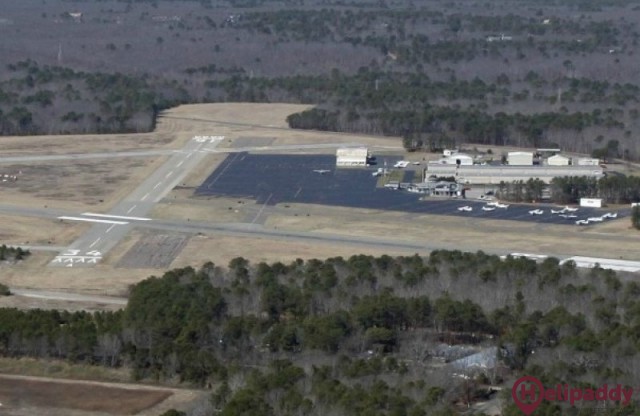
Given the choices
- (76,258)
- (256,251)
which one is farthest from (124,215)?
(256,251)

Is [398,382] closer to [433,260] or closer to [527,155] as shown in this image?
[433,260]

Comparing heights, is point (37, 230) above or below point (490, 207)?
below

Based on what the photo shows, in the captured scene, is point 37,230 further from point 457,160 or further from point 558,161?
point 558,161

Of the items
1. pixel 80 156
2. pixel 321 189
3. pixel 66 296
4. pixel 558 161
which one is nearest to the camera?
pixel 66 296

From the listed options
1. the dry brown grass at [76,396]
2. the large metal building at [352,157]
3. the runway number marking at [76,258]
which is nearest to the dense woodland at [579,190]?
the large metal building at [352,157]

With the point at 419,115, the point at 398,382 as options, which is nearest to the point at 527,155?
the point at 419,115

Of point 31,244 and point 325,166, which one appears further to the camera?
point 325,166
